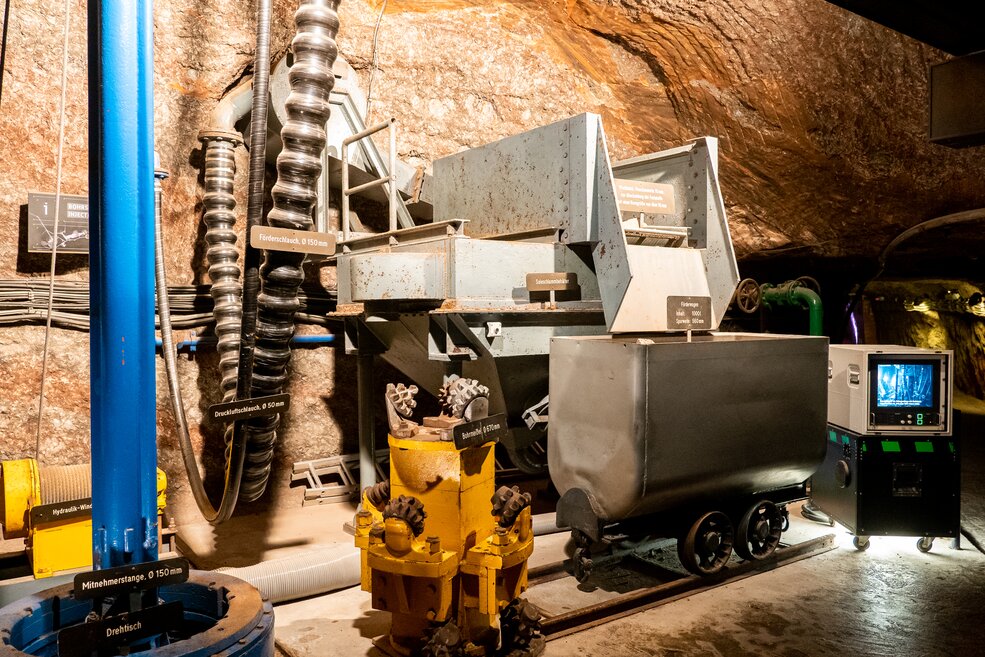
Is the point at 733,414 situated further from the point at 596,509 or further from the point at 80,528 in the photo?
the point at 80,528

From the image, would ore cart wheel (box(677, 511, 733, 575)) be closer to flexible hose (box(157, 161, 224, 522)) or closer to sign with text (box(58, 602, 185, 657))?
flexible hose (box(157, 161, 224, 522))

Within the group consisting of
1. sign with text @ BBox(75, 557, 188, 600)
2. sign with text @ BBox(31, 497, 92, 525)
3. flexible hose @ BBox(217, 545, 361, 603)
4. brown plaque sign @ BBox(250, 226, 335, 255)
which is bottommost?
flexible hose @ BBox(217, 545, 361, 603)

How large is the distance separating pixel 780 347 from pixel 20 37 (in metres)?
6.02

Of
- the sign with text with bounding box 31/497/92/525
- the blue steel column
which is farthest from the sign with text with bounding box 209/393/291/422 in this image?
the blue steel column

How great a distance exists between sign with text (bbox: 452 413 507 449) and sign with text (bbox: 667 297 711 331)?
5.09ft

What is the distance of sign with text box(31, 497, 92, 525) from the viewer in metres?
3.02

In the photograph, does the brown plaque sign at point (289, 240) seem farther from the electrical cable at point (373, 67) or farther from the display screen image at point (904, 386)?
the electrical cable at point (373, 67)

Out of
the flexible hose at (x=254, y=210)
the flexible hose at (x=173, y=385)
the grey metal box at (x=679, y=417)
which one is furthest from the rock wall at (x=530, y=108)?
the grey metal box at (x=679, y=417)

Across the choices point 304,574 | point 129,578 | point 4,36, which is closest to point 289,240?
point 129,578

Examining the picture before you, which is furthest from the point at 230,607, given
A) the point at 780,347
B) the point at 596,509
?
the point at 780,347

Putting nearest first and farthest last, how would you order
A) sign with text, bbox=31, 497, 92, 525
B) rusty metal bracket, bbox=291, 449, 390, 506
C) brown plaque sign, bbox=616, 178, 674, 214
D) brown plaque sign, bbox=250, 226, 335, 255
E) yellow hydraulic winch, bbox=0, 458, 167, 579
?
sign with text, bbox=31, 497, 92, 525 < brown plaque sign, bbox=250, 226, 335, 255 < yellow hydraulic winch, bbox=0, 458, 167, 579 < brown plaque sign, bbox=616, 178, 674, 214 < rusty metal bracket, bbox=291, 449, 390, 506

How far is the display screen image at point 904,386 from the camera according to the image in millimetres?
5008

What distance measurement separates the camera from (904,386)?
5.02 m

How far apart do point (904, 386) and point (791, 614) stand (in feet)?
6.68
